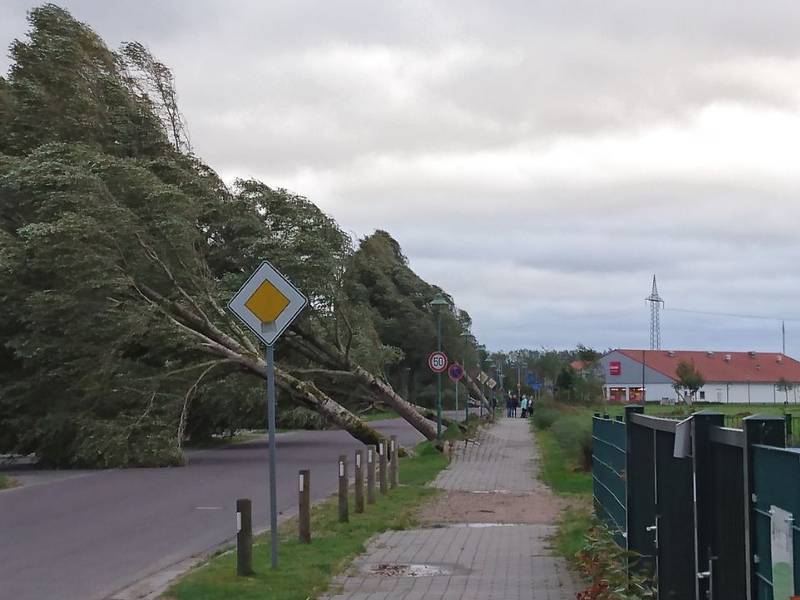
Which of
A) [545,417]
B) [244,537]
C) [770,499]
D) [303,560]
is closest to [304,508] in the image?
[303,560]

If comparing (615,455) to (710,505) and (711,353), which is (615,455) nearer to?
(710,505)

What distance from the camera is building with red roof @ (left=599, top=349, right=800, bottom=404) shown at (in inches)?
4902

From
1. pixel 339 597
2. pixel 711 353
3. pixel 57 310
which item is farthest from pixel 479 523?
pixel 711 353

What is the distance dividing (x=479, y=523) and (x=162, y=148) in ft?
65.1

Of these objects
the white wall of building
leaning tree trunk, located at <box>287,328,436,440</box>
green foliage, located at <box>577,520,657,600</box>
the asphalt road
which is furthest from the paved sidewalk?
the white wall of building

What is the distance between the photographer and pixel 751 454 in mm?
4547

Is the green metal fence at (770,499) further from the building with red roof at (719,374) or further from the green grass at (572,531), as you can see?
the building with red roof at (719,374)

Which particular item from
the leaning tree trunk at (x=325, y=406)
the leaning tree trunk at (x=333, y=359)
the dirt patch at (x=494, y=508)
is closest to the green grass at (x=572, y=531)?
the dirt patch at (x=494, y=508)

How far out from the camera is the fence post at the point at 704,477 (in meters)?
5.61

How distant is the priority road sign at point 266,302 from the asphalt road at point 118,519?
2.91 meters

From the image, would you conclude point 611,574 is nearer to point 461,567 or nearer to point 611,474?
point 611,474

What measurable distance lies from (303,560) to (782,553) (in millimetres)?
8195

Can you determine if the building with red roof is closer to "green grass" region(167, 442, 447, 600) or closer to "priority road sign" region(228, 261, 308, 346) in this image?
"green grass" region(167, 442, 447, 600)

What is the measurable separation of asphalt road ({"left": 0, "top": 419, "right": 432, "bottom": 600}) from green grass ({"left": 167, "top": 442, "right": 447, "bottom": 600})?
0.89 metres
